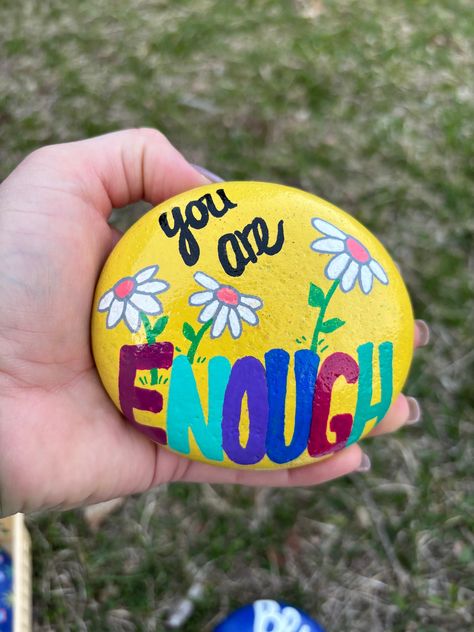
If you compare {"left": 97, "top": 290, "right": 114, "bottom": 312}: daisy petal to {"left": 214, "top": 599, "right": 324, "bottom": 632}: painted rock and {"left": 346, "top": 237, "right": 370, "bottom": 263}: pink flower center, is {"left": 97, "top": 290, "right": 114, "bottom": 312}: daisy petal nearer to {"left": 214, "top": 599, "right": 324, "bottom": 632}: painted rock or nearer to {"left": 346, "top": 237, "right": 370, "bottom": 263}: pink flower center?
{"left": 346, "top": 237, "right": 370, "bottom": 263}: pink flower center

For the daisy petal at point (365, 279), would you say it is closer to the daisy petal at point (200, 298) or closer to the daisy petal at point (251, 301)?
the daisy petal at point (251, 301)

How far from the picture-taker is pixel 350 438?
1699 mm

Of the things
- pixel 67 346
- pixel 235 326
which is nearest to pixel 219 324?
pixel 235 326

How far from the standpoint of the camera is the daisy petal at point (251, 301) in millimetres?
1553

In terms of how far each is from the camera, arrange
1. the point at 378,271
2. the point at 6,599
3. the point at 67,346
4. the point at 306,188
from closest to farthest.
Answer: the point at 378,271 < the point at 67,346 < the point at 6,599 < the point at 306,188

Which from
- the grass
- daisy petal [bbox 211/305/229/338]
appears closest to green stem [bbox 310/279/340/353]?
daisy petal [bbox 211/305/229/338]

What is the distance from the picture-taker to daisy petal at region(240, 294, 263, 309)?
1.55 m

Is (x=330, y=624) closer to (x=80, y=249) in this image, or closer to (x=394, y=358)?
(x=394, y=358)

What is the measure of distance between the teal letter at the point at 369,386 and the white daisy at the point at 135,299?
512 mm

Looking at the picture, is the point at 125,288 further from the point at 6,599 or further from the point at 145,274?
the point at 6,599

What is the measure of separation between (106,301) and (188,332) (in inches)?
10.4

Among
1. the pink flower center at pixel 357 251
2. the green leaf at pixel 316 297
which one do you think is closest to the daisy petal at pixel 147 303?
the green leaf at pixel 316 297

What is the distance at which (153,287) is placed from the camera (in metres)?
1.58

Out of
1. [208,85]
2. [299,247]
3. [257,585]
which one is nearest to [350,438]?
[299,247]
